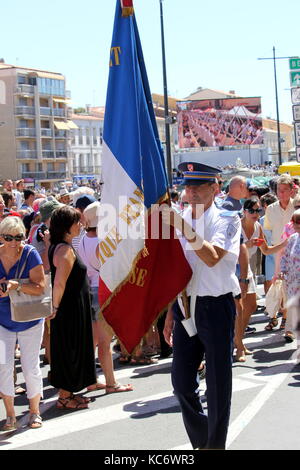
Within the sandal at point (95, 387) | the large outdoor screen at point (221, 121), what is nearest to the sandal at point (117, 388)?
the sandal at point (95, 387)

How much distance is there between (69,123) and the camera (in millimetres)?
100125

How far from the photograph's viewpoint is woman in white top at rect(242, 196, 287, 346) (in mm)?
8069

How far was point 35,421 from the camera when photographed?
581 centimetres

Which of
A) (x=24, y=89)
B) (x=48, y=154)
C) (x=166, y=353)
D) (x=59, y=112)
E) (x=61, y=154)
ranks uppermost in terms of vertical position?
(x=24, y=89)

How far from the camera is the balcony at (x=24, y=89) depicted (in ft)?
293

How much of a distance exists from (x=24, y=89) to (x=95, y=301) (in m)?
87.2

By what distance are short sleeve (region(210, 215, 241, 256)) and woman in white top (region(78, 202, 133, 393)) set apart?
263cm

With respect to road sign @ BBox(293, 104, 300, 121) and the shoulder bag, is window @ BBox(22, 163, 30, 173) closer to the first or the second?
road sign @ BBox(293, 104, 300, 121)

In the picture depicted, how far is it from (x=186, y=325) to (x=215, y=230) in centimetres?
63

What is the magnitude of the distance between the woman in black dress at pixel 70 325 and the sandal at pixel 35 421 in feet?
1.64

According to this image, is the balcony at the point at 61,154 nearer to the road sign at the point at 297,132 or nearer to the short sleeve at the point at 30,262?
the road sign at the point at 297,132

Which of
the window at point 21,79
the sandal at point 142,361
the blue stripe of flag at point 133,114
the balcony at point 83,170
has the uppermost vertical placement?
the window at point 21,79

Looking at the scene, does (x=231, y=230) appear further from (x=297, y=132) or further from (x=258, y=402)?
(x=297, y=132)

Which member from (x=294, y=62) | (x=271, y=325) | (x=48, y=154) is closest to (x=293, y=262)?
(x=271, y=325)
